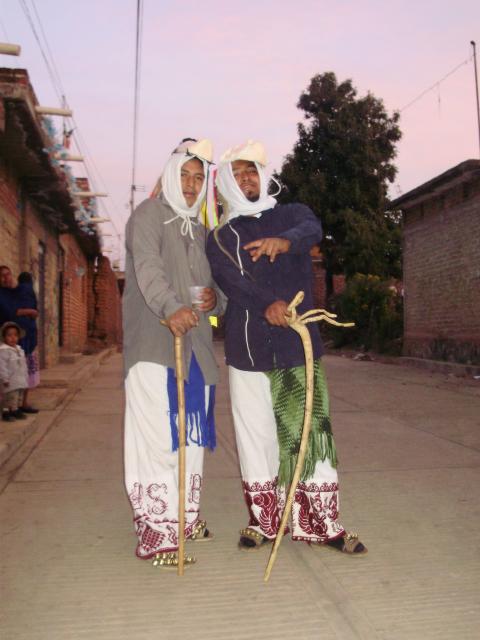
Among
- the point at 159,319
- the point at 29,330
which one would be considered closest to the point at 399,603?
the point at 159,319

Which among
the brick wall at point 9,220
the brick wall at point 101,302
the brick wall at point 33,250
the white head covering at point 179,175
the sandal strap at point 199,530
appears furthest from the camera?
the brick wall at point 101,302

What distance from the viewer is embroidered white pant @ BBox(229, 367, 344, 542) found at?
9.98 feet

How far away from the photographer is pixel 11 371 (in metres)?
6.37

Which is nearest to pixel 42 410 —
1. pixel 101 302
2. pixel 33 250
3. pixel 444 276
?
pixel 33 250

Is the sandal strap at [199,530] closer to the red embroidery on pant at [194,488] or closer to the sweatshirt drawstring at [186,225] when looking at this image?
the red embroidery on pant at [194,488]

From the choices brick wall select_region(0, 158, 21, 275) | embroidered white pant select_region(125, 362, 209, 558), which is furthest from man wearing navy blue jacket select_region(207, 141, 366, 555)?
brick wall select_region(0, 158, 21, 275)

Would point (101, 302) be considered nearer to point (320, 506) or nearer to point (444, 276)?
point (444, 276)

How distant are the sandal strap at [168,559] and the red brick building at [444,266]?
1102 cm

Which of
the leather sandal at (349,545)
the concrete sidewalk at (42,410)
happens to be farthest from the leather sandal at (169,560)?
the concrete sidewalk at (42,410)

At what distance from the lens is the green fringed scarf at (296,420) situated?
2992 mm

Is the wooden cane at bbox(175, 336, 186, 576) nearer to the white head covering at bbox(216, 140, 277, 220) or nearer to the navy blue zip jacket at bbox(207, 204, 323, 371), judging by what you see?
the navy blue zip jacket at bbox(207, 204, 323, 371)

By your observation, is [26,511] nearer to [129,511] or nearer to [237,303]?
[129,511]

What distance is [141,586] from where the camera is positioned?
8.71 ft

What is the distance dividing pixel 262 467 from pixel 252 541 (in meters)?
0.35
